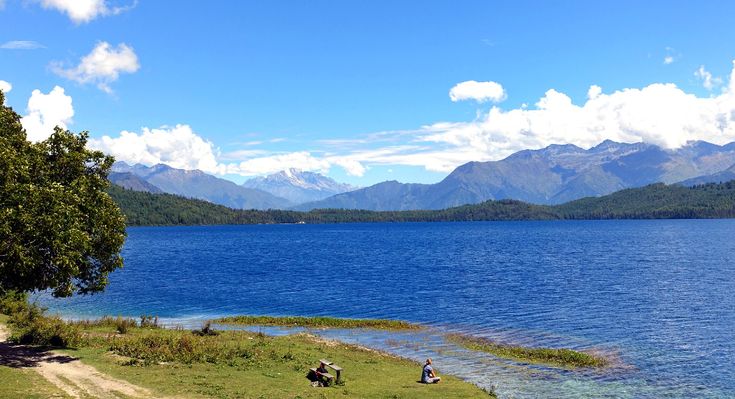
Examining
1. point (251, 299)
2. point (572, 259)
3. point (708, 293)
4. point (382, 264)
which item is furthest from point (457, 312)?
point (572, 259)

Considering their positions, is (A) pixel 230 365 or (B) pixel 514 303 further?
(B) pixel 514 303

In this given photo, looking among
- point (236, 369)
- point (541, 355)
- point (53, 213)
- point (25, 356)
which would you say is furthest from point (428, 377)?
point (25, 356)

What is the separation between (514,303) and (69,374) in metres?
64.9

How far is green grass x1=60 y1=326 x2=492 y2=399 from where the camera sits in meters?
35.0

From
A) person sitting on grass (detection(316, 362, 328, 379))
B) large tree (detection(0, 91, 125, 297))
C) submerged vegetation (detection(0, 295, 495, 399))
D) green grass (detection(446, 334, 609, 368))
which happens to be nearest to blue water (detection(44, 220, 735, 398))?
green grass (detection(446, 334, 609, 368))

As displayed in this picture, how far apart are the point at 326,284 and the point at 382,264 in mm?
43848

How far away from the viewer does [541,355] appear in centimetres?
5125

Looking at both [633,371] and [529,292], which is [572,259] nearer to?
[529,292]

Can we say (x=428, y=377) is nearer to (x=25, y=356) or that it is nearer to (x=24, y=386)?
(x=24, y=386)

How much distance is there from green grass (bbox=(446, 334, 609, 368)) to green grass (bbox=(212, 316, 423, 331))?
11876 millimetres

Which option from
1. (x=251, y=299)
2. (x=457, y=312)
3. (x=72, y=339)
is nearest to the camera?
(x=72, y=339)

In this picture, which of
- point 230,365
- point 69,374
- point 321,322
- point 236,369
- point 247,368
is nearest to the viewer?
point 69,374

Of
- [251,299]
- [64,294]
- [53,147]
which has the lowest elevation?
[251,299]

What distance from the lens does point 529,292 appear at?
311 feet
